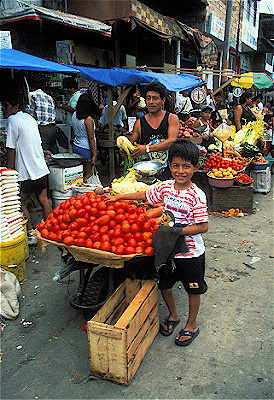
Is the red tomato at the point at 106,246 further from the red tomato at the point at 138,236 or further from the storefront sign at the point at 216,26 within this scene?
the storefront sign at the point at 216,26

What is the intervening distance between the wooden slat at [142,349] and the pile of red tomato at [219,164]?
4.97 m

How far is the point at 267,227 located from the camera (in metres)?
6.35

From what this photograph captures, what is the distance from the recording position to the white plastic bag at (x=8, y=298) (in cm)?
354

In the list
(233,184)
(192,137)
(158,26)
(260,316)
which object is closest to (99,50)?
(158,26)

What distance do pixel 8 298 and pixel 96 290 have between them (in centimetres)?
98

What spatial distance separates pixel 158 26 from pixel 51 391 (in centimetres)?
1312

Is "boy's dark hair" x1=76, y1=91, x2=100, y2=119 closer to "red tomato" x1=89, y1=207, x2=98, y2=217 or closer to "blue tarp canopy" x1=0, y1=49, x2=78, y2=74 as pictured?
"blue tarp canopy" x1=0, y1=49, x2=78, y2=74

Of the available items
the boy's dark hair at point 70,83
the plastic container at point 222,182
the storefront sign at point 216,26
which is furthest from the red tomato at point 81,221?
the storefront sign at point 216,26

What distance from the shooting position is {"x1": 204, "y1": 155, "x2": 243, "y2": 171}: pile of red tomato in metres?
7.50

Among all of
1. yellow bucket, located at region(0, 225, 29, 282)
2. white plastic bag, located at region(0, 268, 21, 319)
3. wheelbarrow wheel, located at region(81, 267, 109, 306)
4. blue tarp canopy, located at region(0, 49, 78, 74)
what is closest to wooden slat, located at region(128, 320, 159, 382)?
wheelbarrow wheel, located at region(81, 267, 109, 306)

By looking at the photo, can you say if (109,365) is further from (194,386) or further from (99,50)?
(99,50)

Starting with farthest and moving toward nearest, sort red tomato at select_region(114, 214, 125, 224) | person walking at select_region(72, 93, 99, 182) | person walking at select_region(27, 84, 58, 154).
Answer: person walking at select_region(72, 93, 99, 182)
person walking at select_region(27, 84, 58, 154)
red tomato at select_region(114, 214, 125, 224)

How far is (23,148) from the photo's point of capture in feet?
16.3

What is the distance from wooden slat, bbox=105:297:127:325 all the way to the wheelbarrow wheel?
0.29m
